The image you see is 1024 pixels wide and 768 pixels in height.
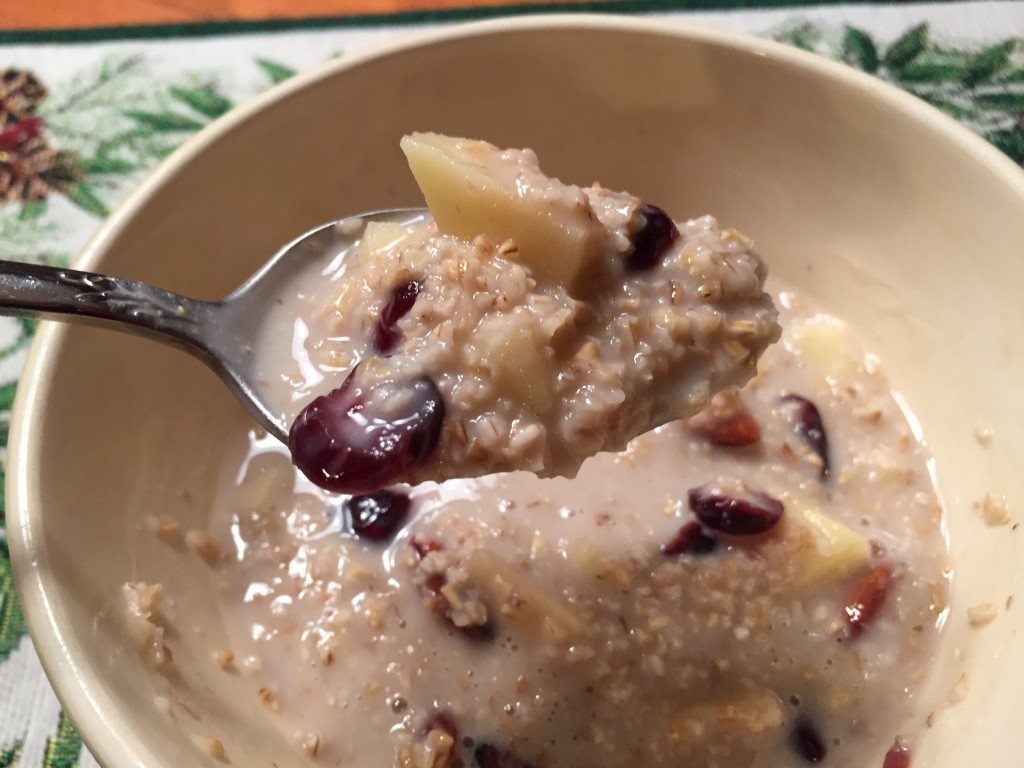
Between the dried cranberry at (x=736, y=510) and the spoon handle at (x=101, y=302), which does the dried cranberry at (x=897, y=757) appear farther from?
the spoon handle at (x=101, y=302)

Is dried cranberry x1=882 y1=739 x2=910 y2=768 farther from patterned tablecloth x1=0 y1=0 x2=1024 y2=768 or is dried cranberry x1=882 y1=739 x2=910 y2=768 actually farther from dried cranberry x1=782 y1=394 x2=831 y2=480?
patterned tablecloth x1=0 y1=0 x2=1024 y2=768

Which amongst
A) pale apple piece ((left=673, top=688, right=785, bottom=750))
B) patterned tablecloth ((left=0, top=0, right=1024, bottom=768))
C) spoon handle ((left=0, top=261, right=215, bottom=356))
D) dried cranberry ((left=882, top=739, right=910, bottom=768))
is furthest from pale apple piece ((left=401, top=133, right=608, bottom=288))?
patterned tablecloth ((left=0, top=0, right=1024, bottom=768))

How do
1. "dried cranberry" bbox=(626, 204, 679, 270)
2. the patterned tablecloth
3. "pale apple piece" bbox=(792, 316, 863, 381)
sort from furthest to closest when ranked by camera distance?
the patterned tablecloth, "pale apple piece" bbox=(792, 316, 863, 381), "dried cranberry" bbox=(626, 204, 679, 270)

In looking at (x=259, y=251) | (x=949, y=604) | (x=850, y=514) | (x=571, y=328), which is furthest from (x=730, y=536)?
(x=259, y=251)

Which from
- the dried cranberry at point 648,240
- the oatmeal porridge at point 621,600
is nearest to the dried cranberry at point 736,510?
the oatmeal porridge at point 621,600

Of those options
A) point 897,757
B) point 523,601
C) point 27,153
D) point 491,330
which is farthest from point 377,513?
point 27,153

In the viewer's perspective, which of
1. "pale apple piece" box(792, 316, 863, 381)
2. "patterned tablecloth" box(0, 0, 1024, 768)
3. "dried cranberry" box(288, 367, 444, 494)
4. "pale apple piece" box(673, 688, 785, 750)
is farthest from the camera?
"patterned tablecloth" box(0, 0, 1024, 768)
